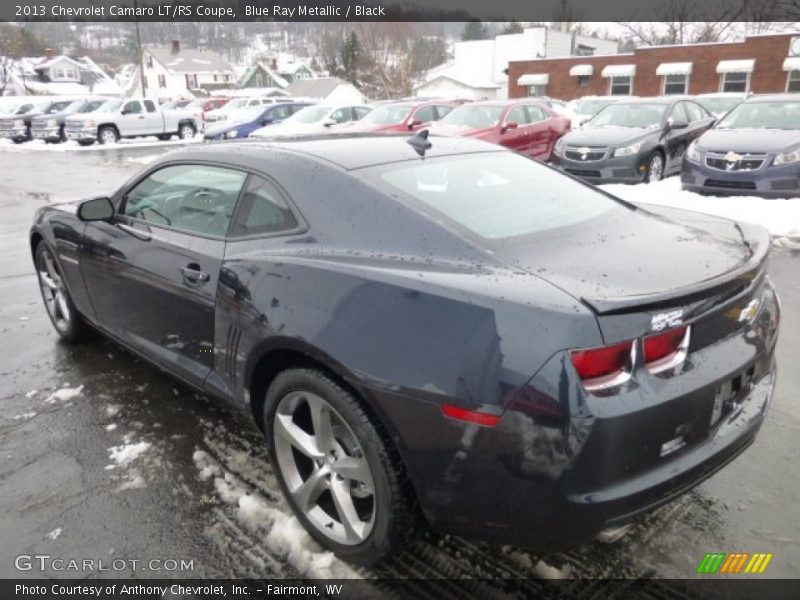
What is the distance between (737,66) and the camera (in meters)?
33.9

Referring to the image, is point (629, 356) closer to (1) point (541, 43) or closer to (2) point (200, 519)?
(2) point (200, 519)

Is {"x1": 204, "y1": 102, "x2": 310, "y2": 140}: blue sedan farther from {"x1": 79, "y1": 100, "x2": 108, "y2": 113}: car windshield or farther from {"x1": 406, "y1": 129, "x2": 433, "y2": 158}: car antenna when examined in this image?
{"x1": 406, "y1": 129, "x2": 433, "y2": 158}: car antenna

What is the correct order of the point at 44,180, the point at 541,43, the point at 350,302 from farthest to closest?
the point at 541,43 < the point at 44,180 < the point at 350,302

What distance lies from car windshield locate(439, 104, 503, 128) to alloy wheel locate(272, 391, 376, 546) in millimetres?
11020

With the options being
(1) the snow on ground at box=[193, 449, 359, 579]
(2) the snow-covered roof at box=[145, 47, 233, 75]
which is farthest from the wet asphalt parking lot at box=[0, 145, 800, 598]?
(2) the snow-covered roof at box=[145, 47, 233, 75]

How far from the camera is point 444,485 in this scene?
6.67 ft

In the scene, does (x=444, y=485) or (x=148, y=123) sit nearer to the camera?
(x=444, y=485)

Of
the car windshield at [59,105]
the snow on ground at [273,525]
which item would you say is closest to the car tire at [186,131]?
the car windshield at [59,105]

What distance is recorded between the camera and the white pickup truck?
2461 cm

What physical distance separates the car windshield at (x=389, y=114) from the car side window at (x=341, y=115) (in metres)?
2.25

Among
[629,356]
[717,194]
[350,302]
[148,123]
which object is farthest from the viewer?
[148,123]

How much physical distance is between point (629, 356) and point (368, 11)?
8858 millimetres

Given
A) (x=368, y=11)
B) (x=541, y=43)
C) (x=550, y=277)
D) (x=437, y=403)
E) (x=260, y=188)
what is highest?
(x=541, y=43)

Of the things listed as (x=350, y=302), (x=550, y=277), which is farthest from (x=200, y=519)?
Answer: (x=550, y=277)
